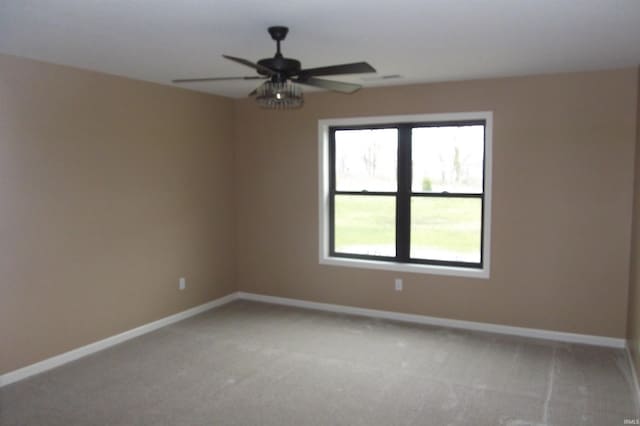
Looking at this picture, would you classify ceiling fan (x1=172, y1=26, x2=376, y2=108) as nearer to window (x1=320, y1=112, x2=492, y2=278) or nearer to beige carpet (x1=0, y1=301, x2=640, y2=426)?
beige carpet (x1=0, y1=301, x2=640, y2=426)

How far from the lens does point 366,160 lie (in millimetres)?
5344

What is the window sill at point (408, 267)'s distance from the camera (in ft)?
15.7

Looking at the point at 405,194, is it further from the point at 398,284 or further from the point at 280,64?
the point at 280,64

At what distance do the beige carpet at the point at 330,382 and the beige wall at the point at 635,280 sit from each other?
0.24 meters

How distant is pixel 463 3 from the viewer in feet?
8.24

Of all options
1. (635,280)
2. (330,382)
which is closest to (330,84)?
(330,382)

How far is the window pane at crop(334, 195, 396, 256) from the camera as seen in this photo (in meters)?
5.27

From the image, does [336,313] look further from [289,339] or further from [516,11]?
[516,11]

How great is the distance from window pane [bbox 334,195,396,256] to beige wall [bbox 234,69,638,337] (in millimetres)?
286

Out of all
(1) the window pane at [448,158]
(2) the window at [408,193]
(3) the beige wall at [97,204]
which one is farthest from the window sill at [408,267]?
(3) the beige wall at [97,204]

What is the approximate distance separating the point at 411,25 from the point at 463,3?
1.44ft

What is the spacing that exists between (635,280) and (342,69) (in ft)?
9.28

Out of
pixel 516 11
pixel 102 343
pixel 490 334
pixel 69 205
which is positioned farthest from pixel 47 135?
pixel 490 334

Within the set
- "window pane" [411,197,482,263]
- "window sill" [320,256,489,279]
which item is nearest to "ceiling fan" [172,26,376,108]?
"window pane" [411,197,482,263]
